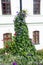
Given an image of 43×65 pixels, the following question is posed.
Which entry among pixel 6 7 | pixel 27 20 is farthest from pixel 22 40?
pixel 27 20

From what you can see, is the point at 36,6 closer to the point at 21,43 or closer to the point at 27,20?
the point at 27,20

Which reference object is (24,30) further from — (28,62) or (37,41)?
(37,41)

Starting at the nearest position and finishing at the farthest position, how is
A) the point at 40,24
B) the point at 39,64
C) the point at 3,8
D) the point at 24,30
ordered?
the point at 39,64 < the point at 24,30 < the point at 3,8 < the point at 40,24

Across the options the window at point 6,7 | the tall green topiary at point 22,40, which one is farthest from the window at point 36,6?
the tall green topiary at point 22,40

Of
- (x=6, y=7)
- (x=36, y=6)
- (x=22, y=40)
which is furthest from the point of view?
(x=36, y=6)

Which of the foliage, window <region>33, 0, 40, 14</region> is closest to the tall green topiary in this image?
the foliage

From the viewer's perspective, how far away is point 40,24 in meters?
17.2

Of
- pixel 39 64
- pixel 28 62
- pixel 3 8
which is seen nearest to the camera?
pixel 39 64

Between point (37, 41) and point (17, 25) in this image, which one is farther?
point (37, 41)

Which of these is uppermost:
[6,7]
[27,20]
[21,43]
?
[6,7]

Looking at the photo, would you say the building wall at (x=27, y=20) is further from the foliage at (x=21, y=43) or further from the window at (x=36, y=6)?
the foliage at (x=21, y=43)

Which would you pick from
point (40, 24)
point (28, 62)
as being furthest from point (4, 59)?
point (40, 24)

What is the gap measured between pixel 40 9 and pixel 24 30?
722 centimetres

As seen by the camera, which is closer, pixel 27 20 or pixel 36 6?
pixel 27 20
